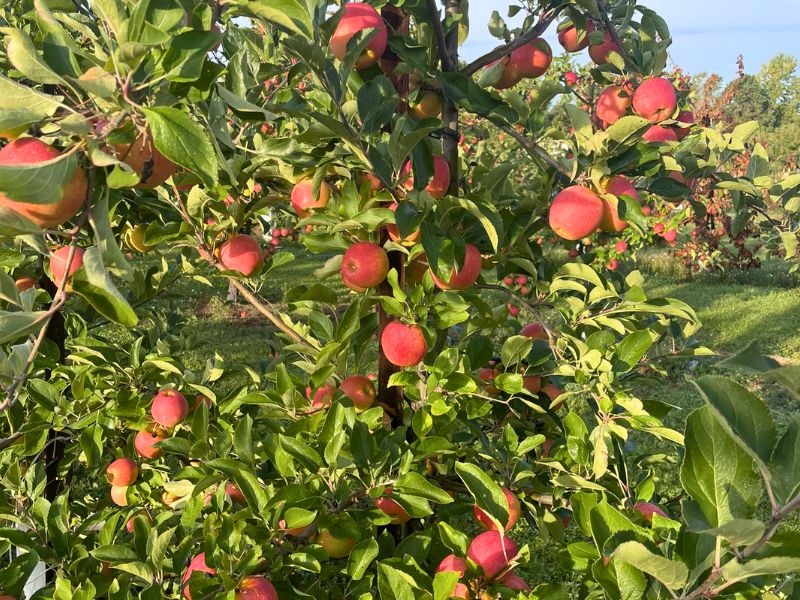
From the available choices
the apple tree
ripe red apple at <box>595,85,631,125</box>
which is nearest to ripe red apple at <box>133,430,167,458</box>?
the apple tree

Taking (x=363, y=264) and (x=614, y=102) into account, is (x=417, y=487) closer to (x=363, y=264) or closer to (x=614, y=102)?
(x=363, y=264)

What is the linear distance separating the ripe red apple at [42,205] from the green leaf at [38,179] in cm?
3

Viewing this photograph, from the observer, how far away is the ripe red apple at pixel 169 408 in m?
1.57

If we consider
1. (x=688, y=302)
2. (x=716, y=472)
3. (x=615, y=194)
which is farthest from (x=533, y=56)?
(x=688, y=302)

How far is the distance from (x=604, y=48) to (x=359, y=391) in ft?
3.66

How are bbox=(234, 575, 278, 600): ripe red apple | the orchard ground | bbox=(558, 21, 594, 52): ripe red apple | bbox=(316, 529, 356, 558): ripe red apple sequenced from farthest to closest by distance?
the orchard ground, bbox=(558, 21, 594, 52): ripe red apple, bbox=(316, 529, 356, 558): ripe red apple, bbox=(234, 575, 278, 600): ripe red apple

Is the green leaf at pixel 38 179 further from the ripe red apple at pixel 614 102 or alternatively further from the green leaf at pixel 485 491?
the ripe red apple at pixel 614 102

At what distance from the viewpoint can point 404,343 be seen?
1.37m

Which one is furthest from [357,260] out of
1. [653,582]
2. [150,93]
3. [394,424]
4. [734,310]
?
[734,310]

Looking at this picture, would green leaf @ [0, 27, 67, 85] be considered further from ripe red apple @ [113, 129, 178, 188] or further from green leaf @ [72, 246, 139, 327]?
green leaf @ [72, 246, 139, 327]

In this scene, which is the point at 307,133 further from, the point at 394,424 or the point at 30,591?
the point at 30,591

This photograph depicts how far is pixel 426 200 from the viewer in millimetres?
1199

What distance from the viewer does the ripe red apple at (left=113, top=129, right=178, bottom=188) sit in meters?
0.74

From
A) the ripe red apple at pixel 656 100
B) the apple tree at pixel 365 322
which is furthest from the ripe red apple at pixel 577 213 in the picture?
the ripe red apple at pixel 656 100
